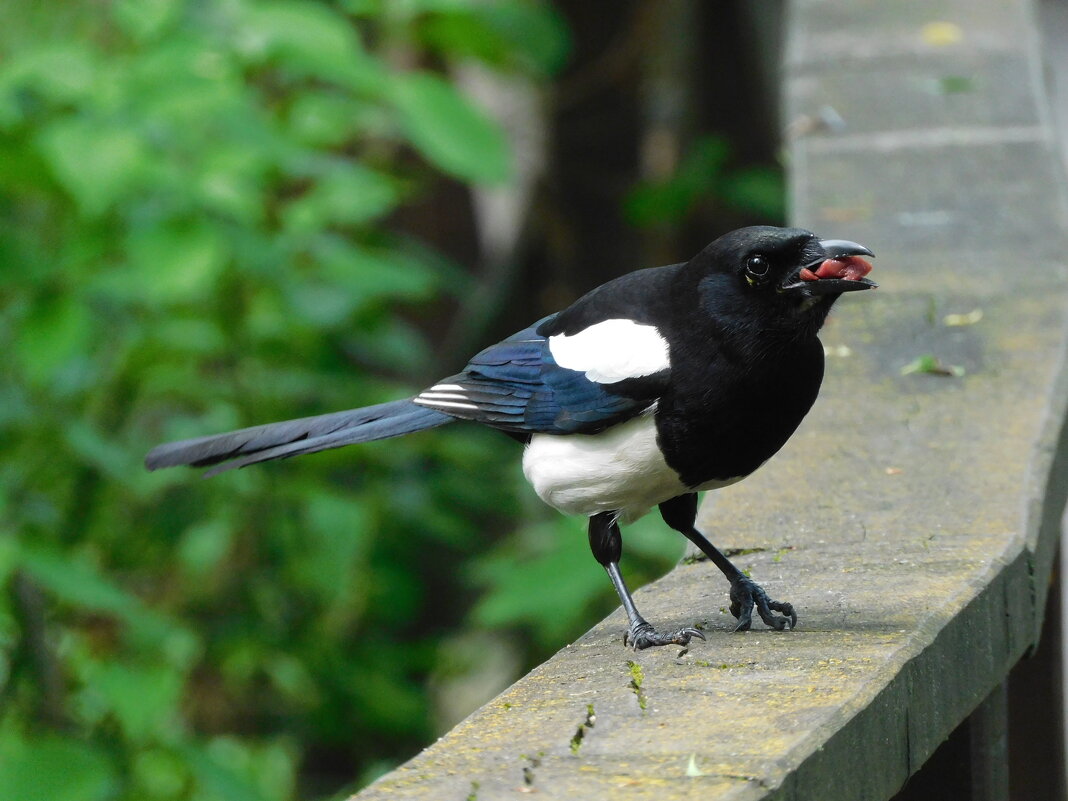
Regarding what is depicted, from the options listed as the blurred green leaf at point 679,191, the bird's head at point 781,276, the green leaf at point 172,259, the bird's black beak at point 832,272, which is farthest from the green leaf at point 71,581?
the blurred green leaf at point 679,191

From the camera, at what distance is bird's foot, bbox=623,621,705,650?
79.2 inches

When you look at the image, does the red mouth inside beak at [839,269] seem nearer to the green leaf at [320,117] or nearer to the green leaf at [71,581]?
the green leaf at [71,581]

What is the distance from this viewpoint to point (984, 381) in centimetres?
288

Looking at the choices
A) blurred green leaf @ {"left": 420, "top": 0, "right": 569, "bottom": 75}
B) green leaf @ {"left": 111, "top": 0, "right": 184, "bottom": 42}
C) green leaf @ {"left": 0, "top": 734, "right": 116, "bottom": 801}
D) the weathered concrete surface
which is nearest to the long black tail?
the weathered concrete surface

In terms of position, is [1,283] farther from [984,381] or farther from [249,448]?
[984,381]

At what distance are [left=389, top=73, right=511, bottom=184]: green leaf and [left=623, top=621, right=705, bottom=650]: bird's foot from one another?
231 centimetres

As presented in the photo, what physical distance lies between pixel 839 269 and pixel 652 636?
0.64m

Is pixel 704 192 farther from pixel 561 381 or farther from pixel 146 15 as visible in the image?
pixel 561 381

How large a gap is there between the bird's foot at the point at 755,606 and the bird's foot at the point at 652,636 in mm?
81

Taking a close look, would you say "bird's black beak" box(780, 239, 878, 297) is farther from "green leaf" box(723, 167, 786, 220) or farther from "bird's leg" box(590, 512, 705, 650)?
"green leaf" box(723, 167, 786, 220)

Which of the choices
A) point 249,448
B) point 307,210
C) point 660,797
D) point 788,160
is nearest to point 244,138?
point 307,210

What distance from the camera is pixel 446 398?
2643 mm

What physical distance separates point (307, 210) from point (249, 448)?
5.55 ft

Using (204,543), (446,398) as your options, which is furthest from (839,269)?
(204,543)
